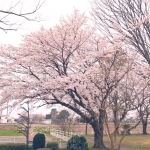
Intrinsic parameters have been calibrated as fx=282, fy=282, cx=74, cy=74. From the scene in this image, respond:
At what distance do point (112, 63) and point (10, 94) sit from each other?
25.4ft

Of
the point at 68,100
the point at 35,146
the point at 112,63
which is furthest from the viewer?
the point at 68,100

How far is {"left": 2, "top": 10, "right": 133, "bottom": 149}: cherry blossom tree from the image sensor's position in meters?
17.5

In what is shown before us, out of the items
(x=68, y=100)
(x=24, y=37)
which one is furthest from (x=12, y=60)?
(x=68, y=100)

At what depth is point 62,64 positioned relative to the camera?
18797 millimetres

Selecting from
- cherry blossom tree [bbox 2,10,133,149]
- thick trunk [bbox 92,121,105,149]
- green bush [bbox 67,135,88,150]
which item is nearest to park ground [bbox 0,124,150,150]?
thick trunk [bbox 92,121,105,149]

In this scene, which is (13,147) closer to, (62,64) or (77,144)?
(77,144)

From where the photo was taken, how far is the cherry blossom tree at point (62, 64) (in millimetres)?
17484

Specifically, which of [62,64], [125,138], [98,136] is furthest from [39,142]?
[125,138]

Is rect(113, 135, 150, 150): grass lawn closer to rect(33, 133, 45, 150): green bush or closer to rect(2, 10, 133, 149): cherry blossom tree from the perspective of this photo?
rect(2, 10, 133, 149): cherry blossom tree

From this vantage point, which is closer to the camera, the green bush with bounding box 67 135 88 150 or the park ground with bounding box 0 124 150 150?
the green bush with bounding box 67 135 88 150

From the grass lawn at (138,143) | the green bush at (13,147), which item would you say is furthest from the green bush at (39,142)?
the grass lawn at (138,143)

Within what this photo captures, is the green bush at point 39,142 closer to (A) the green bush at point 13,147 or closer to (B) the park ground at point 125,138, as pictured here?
(A) the green bush at point 13,147

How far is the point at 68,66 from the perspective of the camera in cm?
1950

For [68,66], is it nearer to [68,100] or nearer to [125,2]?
[68,100]
